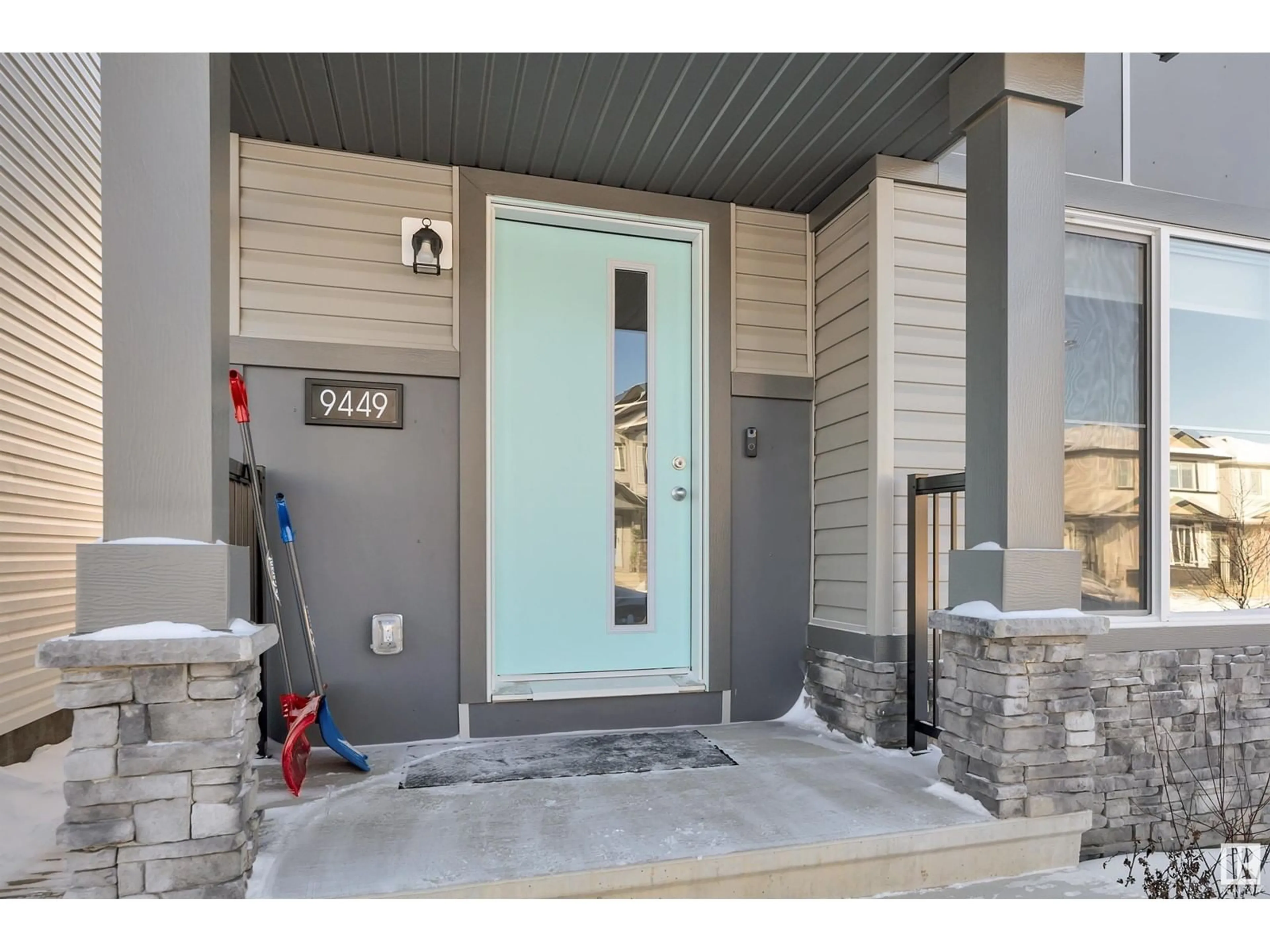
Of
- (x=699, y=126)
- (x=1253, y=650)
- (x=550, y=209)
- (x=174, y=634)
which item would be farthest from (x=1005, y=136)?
(x=174, y=634)

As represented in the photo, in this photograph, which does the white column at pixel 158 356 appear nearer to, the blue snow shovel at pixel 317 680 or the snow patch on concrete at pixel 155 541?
the snow patch on concrete at pixel 155 541

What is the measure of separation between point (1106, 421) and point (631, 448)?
1997 mm

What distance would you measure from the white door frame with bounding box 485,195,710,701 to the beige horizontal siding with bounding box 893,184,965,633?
0.81 metres

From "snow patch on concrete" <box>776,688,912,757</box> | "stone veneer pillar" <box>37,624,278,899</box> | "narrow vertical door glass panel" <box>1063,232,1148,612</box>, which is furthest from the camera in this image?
"narrow vertical door glass panel" <box>1063,232,1148,612</box>

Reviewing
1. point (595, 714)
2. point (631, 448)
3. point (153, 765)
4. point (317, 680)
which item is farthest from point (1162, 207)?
point (153, 765)

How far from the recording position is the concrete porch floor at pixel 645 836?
178cm

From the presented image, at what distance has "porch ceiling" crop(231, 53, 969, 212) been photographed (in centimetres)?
231

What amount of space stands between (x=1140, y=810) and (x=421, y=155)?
151 inches

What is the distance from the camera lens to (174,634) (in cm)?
165

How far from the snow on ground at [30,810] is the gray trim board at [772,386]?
2.66 m

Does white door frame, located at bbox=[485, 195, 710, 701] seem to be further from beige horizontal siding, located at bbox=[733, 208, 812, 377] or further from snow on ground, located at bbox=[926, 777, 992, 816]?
snow on ground, located at bbox=[926, 777, 992, 816]

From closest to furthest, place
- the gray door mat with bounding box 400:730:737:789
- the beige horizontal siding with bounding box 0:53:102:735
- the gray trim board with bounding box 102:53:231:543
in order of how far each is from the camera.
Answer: the gray trim board with bounding box 102:53:231:543 → the gray door mat with bounding box 400:730:737:789 → the beige horizontal siding with bounding box 0:53:102:735

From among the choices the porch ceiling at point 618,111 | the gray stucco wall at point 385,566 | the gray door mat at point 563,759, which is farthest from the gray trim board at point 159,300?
the gray door mat at point 563,759

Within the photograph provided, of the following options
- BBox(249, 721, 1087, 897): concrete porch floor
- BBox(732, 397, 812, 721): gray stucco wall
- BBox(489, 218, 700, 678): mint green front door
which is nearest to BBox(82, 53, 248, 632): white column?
BBox(249, 721, 1087, 897): concrete porch floor
